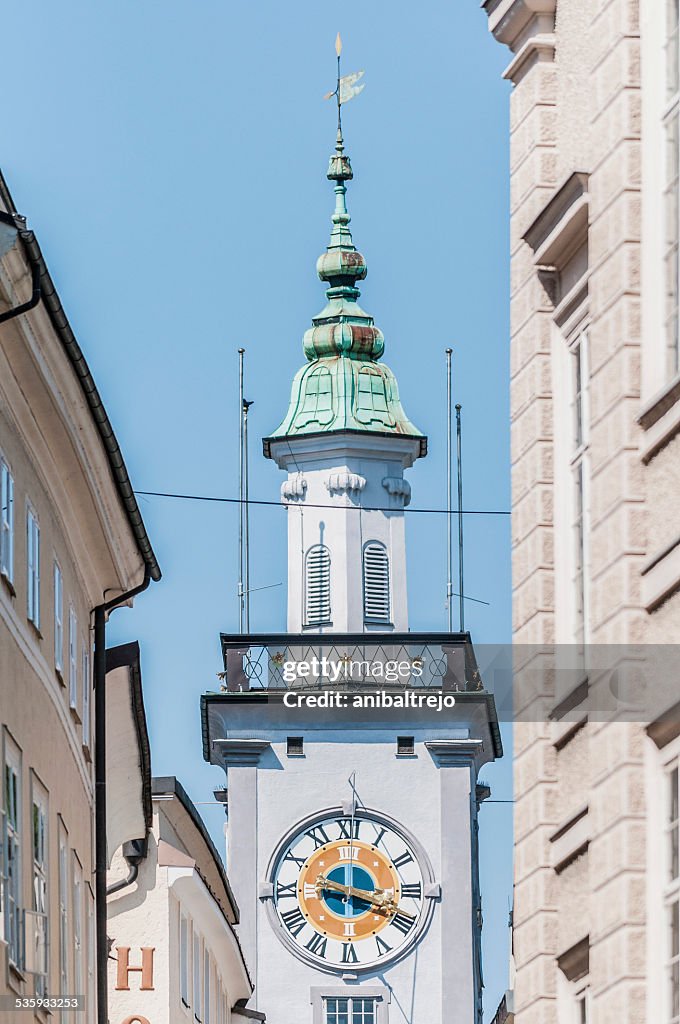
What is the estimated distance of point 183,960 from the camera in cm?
3044

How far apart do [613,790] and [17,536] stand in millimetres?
5397

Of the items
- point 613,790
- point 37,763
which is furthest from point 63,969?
point 613,790

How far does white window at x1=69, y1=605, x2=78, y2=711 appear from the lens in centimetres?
2216

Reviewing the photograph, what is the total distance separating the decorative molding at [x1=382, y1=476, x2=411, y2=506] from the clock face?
7776 millimetres

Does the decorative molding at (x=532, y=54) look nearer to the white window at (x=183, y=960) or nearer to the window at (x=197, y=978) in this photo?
the white window at (x=183, y=960)

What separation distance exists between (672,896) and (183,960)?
1667 centimetres

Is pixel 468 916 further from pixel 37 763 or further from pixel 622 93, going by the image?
pixel 622 93

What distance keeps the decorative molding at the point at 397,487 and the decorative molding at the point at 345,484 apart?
1.44 ft

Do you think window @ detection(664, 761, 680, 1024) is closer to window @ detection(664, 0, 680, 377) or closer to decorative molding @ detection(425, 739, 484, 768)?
window @ detection(664, 0, 680, 377)

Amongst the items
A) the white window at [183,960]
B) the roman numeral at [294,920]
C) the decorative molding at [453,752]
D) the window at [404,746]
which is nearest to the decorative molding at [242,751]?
the window at [404,746]

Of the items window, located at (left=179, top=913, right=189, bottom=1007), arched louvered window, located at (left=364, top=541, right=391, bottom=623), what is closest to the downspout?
window, located at (left=179, top=913, right=189, bottom=1007)

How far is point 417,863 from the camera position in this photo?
57.3m

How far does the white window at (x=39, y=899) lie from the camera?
19125 millimetres

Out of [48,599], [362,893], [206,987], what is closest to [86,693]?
[48,599]
